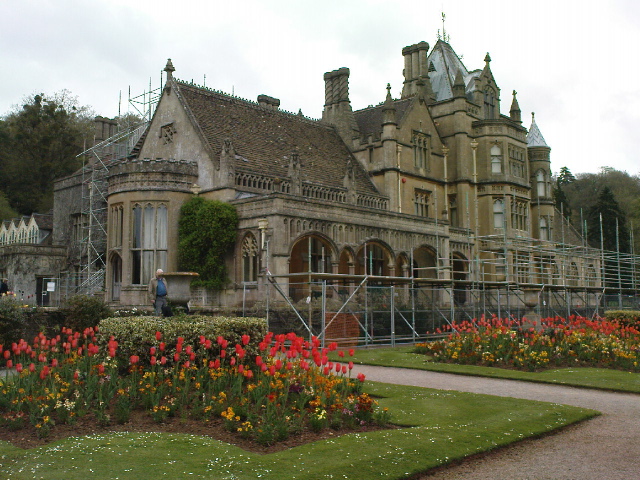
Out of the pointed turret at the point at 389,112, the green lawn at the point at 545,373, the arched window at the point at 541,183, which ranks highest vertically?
the pointed turret at the point at 389,112

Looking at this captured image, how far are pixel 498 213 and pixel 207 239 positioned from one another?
2126 cm

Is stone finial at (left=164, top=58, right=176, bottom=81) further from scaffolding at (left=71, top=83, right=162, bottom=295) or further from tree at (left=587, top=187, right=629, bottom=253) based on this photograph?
tree at (left=587, top=187, right=629, bottom=253)

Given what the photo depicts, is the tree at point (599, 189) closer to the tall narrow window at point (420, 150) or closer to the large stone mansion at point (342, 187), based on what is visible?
the large stone mansion at point (342, 187)

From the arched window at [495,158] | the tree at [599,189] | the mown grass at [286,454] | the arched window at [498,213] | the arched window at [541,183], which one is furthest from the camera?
the tree at [599,189]

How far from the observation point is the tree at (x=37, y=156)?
2344 inches

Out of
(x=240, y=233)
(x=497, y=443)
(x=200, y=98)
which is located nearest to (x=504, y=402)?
(x=497, y=443)

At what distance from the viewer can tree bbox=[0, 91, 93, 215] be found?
59.5 meters

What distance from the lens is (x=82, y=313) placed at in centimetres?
1838

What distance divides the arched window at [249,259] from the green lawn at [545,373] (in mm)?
10578

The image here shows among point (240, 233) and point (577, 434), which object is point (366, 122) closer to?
point (240, 233)

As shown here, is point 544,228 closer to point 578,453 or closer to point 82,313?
point 82,313

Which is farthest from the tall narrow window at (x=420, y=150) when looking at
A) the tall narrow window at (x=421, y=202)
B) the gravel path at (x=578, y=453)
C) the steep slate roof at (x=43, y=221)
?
the gravel path at (x=578, y=453)

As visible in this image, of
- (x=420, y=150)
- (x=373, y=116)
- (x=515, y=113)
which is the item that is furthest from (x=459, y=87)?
(x=515, y=113)

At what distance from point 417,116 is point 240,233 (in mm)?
16880
